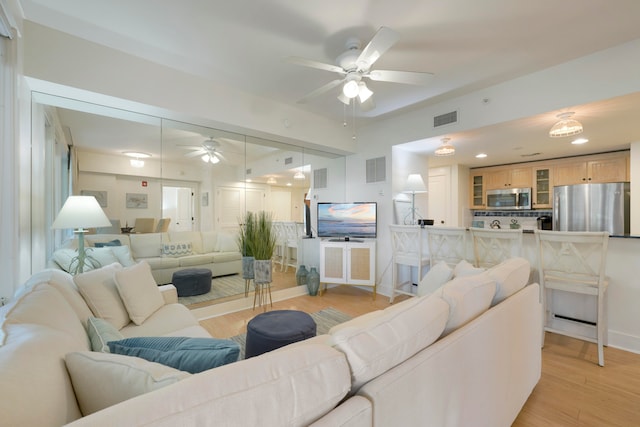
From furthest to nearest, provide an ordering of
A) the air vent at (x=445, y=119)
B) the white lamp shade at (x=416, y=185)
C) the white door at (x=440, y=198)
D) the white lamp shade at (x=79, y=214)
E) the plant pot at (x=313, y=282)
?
1. the white door at (x=440, y=198)
2. the plant pot at (x=313, y=282)
3. the white lamp shade at (x=416, y=185)
4. the air vent at (x=445, y=119)
5. the white lamp shade at (x=79, y=214)

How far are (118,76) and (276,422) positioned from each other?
315 cm

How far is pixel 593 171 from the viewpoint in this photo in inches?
185

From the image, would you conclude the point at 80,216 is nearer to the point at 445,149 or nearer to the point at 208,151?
the point at 208,151

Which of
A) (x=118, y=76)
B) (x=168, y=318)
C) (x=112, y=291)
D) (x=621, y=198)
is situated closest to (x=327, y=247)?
(x=168, y=318)

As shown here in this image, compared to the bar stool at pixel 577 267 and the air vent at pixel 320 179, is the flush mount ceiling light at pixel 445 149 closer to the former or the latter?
the bar stool at pixel 577 267

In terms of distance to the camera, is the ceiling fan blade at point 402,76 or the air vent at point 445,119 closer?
the ceiling fan blade at point 402,76

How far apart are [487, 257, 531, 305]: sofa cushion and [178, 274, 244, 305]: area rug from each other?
313cm

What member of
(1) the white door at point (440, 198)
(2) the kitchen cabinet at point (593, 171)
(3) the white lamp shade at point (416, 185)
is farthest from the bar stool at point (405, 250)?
(2) the kitchen cabinet at point (593, 171)

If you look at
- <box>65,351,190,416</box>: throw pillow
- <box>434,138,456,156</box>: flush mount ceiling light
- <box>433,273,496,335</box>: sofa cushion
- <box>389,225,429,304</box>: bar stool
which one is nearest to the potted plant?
<box>389,225,429,304</box>: bar stool

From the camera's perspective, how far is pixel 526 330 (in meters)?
1.72

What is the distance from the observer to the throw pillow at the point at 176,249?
324 cm

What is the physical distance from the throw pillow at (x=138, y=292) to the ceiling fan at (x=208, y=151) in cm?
173

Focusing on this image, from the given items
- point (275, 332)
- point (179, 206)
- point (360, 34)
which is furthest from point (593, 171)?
point (179, 206)

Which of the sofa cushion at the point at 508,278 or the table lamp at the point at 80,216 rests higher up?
the table lamp at the point at 80,216
